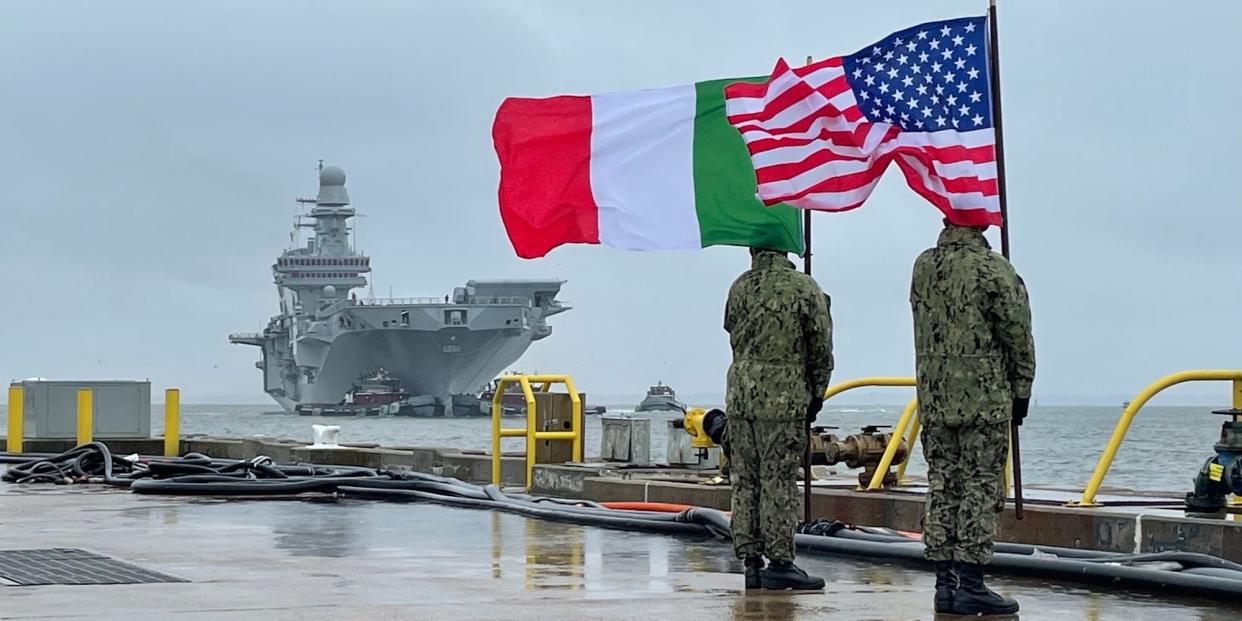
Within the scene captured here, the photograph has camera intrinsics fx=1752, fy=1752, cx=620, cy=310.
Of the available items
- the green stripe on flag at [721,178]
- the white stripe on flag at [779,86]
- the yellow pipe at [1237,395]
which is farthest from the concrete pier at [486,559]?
the white stripe on flag at [779,86]

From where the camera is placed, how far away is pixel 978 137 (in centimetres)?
793

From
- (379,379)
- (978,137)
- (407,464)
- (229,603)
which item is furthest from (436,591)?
(379,379)

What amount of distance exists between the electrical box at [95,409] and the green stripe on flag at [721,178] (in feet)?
46.9

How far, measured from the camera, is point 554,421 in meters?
16.0

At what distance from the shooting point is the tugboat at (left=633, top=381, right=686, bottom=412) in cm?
12750

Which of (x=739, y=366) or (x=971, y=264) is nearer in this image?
(x=971, y=264)

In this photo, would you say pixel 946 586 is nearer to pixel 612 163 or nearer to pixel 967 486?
pixel 967 486

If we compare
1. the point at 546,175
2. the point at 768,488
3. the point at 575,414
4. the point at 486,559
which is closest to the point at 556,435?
the point at 575,414

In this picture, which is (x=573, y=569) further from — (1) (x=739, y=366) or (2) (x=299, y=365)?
(2) (x=299, y=365)

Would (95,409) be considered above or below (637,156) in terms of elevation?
below

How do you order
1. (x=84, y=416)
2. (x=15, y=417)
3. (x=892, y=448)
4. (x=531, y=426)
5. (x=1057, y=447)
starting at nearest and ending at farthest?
(x=892, y=448) → (x=531, y=426) → (x=84, y=416) → (x=15, y=417) → (x=1057, y=447)

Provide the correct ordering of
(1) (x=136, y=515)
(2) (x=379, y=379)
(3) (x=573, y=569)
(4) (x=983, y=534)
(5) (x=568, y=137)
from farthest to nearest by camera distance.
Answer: (2) (x=379, y=379) → (1) (x=136, y=515) → (5) (x=568, y=137) → (3) (x=573, y=569) → (4) (x=983, y=534)

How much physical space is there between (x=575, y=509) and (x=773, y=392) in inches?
167

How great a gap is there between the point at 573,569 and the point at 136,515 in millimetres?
4606
